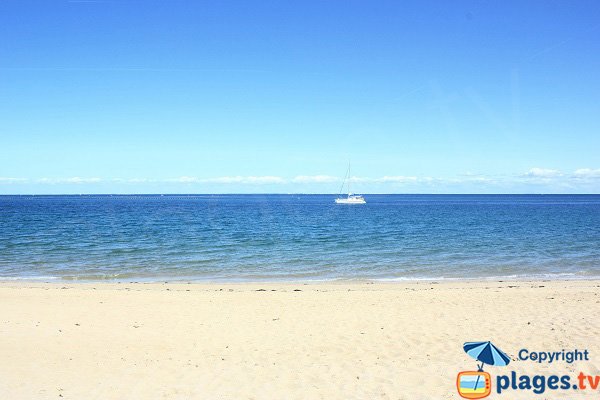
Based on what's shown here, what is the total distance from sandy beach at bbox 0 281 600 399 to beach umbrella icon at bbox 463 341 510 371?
211 mm

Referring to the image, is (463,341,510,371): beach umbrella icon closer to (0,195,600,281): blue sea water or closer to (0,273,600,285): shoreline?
(0,273,600,285): shoreline

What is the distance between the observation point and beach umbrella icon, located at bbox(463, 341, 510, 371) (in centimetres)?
912

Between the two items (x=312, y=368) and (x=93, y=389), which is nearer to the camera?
(x=93, y=389)

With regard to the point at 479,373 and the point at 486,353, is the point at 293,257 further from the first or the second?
the point at 479,373

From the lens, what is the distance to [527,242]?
37.3 metres

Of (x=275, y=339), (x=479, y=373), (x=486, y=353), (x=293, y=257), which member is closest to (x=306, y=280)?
(x=293, y=257)

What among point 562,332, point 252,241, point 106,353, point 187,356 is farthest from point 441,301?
Answer: point 252,241

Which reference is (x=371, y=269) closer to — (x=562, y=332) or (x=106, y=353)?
(x=562, y=332)

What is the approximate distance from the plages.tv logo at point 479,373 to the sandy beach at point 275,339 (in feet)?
0.62

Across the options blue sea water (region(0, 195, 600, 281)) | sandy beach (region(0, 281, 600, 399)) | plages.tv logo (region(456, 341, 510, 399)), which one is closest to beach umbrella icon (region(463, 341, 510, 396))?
plages.tv logo (region(456, 341, 510, 399))

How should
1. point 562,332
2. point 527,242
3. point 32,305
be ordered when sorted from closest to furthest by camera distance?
1. point 562,332
2. point 32,305
3. point 527,242

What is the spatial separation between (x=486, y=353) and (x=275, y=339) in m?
4.78

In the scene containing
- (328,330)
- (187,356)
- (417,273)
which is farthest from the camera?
(417,273)

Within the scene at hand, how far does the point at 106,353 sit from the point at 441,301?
10.5 meters
